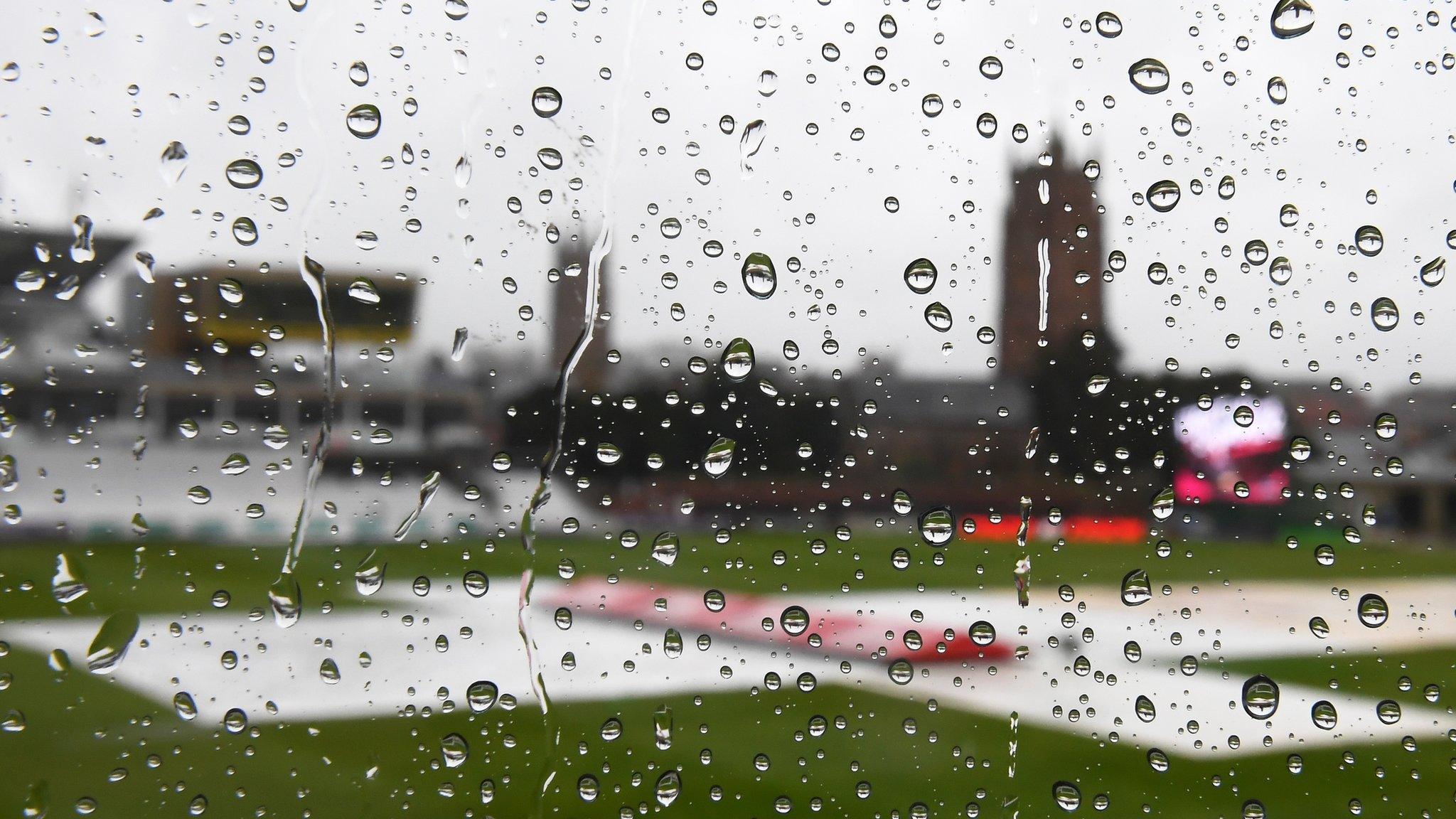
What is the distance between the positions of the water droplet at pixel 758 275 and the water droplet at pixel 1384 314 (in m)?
0.80

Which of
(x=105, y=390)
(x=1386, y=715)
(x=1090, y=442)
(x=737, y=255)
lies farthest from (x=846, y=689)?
(x=105, y=390)

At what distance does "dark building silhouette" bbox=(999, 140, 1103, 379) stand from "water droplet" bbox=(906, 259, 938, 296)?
0.32 ft

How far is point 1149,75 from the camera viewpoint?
4.22 feet

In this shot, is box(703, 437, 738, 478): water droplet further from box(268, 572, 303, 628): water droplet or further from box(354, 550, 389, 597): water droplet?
box(268, 572, 303, 628): water droplet

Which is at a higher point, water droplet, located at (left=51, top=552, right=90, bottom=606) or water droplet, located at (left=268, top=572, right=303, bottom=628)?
water droplet, located at (left=51, top=552, right=90, bottom=606)

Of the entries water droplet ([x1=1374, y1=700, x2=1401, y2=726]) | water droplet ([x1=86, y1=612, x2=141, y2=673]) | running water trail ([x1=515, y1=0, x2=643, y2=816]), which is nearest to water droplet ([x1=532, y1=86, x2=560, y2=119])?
running water trail ([x1=515, y1=0, x2=643, y2=816])

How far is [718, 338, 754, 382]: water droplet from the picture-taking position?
4.08 feet

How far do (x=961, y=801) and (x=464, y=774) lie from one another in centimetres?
63

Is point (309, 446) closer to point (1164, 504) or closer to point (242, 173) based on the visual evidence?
point (242, 173)

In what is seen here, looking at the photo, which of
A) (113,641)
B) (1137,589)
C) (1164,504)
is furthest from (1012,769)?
(113,641)

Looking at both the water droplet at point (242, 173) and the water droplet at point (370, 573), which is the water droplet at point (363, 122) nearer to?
the water droplet at point (242, 173)

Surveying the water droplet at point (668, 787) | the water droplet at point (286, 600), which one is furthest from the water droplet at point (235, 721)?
the water droplet at point (668, 787)

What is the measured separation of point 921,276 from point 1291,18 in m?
0.60

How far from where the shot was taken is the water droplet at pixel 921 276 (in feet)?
4.17
